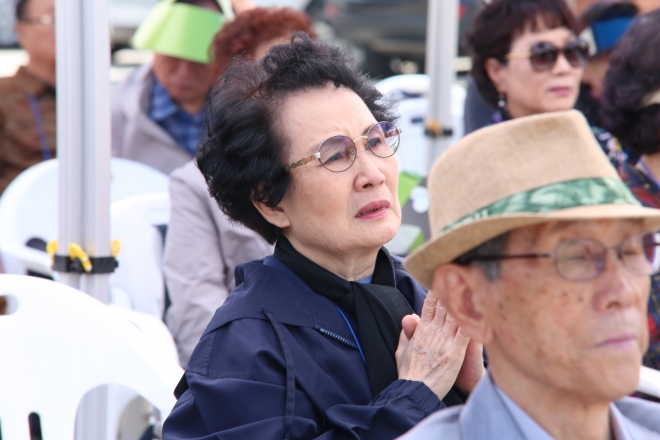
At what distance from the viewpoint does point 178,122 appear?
4297 millimetres

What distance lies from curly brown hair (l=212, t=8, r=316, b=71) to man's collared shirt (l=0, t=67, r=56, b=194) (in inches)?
43.8

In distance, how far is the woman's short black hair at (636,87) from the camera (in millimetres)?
2826

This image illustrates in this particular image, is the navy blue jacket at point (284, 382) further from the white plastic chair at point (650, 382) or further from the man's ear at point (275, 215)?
the white plastic chair at point (650, 382)

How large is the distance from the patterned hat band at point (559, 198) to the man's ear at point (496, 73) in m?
2.76

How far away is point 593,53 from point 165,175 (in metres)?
2.41

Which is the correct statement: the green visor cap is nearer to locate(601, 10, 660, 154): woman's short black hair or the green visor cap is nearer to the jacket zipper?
locate(601, 10, 660, 154): woman's short black hair

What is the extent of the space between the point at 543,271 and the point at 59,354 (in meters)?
1.34

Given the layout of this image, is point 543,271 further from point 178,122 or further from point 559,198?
point 178,122

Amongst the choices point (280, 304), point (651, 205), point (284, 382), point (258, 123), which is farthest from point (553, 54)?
point (284, 382)

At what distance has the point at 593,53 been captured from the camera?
4.50 meters

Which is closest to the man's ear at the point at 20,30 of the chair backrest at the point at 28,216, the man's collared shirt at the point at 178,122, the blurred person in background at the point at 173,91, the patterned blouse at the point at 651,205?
the blurred person in background at the point at 173,91

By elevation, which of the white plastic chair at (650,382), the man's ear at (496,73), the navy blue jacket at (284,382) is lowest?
the white plastic chair at (650,382)

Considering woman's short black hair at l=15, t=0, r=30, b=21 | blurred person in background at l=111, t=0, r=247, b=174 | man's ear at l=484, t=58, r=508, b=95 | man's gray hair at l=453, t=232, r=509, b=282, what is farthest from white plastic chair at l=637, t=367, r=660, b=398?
woman's short black hair at l=15, t=0, r=30, b=21

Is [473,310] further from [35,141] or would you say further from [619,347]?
[35,141]
